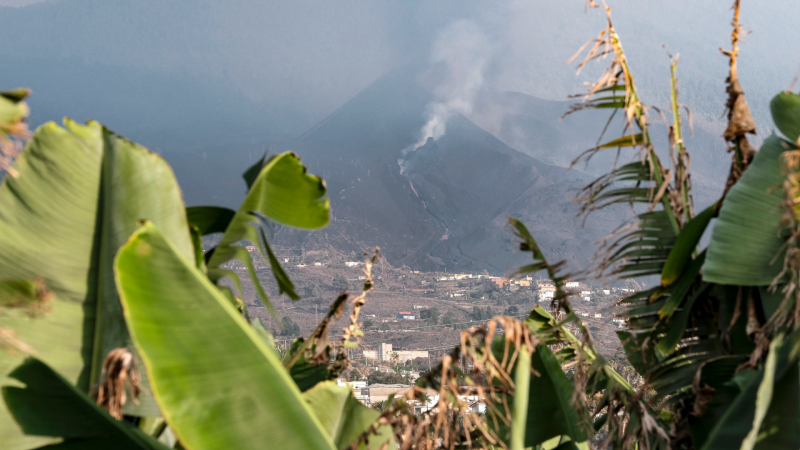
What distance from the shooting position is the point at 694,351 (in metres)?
3.77

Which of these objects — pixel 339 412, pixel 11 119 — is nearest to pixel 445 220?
pixel 339 412

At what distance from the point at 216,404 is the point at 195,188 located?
17275 centimetres

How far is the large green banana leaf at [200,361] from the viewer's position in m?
1.76

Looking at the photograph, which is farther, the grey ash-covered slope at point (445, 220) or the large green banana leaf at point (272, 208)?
the grey ash-covered slope at point (445, 220)

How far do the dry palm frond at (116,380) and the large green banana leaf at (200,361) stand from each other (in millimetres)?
278

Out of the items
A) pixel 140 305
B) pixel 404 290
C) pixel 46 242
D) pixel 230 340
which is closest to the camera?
pixel 140 305

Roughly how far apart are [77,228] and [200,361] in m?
1.02

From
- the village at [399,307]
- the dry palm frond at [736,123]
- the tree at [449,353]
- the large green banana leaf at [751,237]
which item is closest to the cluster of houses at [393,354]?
the village at [399,307]

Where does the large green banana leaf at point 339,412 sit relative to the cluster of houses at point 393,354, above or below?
above

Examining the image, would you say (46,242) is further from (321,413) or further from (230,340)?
(321,413)

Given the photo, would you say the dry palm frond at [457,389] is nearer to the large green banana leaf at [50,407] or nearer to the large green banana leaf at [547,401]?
the large green banana leaf at [50,407]

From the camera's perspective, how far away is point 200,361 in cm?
183

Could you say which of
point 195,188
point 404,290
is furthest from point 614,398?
point 195,188

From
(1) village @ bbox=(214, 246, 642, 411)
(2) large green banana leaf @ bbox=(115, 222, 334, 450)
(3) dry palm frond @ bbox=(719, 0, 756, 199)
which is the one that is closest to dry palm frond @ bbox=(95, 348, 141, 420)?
(2) large green banana leaf @ bbox=(115, 222, 334, 450)
